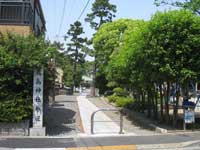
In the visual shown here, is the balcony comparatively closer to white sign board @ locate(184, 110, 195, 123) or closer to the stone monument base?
the stone monument base

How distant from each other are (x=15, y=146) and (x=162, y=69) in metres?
7.82

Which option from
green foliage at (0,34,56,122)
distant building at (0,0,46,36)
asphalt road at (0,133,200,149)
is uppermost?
distant building at (0,0,46,36)

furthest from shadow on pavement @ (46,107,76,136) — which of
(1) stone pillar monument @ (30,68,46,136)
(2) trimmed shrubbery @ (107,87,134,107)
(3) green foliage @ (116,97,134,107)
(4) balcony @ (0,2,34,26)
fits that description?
(2) trimmed shrubbery @ (107,87,134,107)

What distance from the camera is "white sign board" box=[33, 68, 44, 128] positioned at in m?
19.6

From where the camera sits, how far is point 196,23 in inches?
834

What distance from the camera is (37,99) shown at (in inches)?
774


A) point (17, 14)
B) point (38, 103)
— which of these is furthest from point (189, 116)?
point (17, 14)

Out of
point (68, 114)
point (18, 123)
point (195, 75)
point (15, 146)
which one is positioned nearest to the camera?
point (15, 146)

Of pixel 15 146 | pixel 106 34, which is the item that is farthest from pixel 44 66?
pixel 106 34

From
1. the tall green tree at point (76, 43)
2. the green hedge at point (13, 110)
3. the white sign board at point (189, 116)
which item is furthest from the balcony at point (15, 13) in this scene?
the tall green tree at point (76, 43)

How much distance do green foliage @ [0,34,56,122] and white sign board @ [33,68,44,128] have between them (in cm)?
24

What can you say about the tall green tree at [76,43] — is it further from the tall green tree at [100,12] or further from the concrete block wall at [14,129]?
the concrete block wall at [14,129]

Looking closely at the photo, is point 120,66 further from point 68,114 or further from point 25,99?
point 25,99

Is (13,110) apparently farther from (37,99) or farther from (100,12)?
(100,12)
